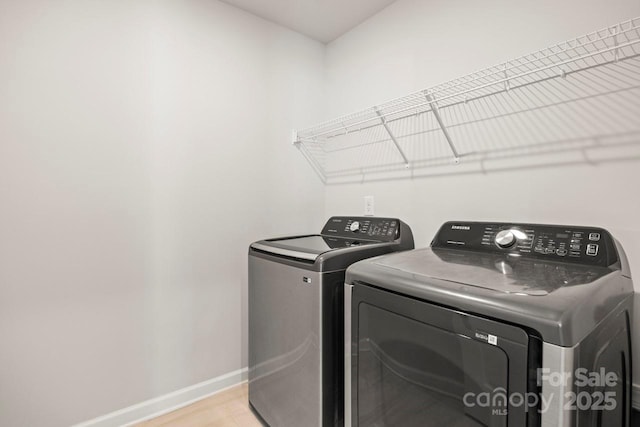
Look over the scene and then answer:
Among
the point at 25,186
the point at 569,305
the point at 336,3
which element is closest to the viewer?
the point at 569,305

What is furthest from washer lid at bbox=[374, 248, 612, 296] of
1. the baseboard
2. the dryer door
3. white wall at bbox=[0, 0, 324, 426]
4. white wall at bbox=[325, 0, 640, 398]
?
the baseboard

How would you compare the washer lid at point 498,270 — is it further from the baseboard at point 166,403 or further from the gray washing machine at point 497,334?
the baseboard at point 166,403

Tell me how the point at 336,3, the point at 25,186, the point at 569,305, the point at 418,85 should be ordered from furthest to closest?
the point at 336,3 < the point at 418,85 < the point at 25,186 < the point at 569,305

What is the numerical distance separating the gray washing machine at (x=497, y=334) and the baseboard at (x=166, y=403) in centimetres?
104

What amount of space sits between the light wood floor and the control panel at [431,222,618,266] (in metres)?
1.37

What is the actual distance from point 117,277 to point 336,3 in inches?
76.7

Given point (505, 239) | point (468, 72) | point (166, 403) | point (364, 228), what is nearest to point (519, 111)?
point (468, 72)

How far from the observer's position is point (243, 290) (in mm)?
2002

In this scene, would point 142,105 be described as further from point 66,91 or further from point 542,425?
point 542,425

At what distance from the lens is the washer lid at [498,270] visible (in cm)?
84

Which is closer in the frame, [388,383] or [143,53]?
[388,383]

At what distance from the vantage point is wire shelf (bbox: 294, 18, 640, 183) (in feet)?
3.61

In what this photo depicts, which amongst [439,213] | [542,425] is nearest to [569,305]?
[542,425]

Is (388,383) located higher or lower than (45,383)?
higher
